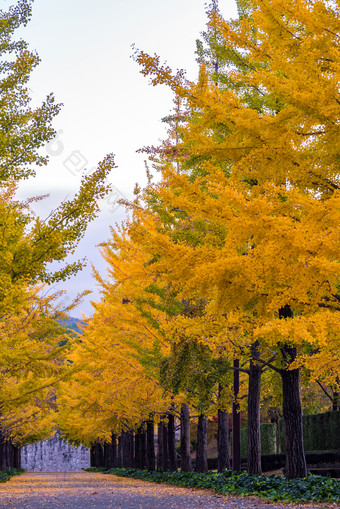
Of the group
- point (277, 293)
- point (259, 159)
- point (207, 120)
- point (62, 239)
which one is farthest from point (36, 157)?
point (277, 293)

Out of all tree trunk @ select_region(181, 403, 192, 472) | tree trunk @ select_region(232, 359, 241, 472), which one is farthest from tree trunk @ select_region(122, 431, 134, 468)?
tree trunk @ select_region(232, 359, 241, 472)

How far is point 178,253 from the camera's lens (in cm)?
780

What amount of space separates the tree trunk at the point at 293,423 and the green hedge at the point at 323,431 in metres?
11.2

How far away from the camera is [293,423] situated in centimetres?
1073

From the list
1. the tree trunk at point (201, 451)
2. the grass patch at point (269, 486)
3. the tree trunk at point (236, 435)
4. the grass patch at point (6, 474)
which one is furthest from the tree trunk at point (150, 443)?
the tree trunk at point (236, 435)

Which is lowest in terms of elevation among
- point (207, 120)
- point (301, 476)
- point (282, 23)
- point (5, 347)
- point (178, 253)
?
point (301, 476)

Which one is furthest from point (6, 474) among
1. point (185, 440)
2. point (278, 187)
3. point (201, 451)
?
point (278, 187)

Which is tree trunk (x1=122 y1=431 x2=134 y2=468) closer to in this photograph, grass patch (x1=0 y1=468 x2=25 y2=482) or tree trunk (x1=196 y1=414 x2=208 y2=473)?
grass patch (x1=0 y1=468 x2=25 y2=482)

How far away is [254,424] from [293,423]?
9.98 ft

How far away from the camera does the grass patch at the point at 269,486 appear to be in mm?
9156

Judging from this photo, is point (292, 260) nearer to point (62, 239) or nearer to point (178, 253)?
point (178, 253)

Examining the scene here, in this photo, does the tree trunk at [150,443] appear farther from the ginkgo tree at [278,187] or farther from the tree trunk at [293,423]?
the ginkgo tree at [278,187]

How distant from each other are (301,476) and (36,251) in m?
6.82

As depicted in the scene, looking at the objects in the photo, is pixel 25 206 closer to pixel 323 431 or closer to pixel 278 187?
pixel 278 187
